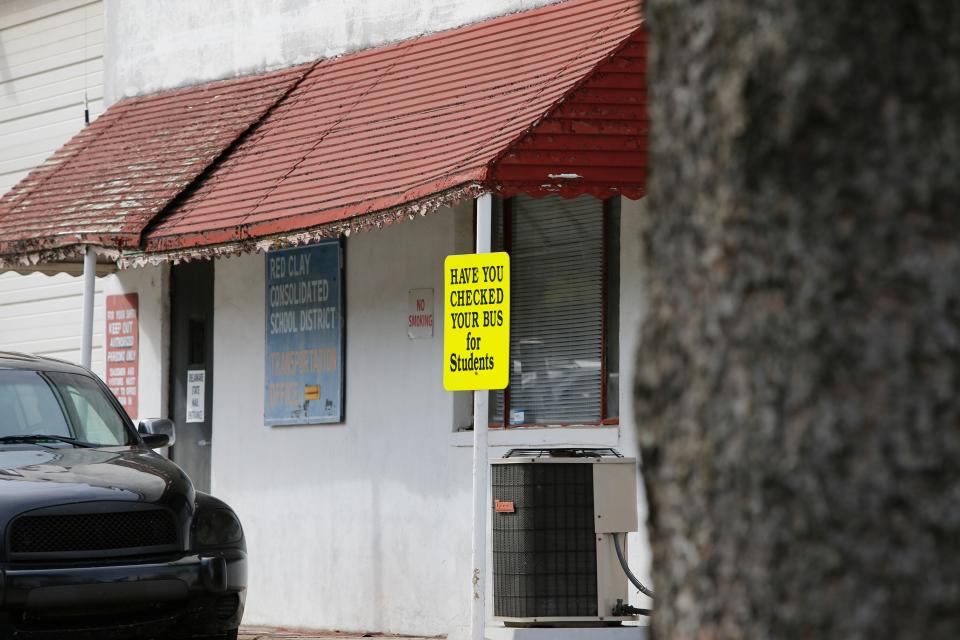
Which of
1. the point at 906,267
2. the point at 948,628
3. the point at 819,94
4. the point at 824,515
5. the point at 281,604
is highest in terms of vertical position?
the point at 819,94

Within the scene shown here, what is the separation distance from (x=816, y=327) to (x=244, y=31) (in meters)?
12.5

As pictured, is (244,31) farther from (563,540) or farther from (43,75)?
(563,540)

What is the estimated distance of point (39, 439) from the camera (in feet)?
28.9

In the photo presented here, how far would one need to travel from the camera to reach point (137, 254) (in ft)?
39.4

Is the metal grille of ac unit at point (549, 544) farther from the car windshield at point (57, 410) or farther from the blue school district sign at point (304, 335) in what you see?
the blue school district sign at point (304, 335)

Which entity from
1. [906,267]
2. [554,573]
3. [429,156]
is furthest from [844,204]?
[429,156]

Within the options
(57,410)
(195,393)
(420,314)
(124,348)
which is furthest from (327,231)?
(124,348)

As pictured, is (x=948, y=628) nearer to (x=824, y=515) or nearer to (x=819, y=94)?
(x=824, y=515)

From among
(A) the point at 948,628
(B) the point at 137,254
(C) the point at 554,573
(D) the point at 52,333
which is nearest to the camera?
(A) the point at 948,628

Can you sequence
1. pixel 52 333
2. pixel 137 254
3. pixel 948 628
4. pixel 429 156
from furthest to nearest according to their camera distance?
pixel 52 333, pixel 137 254, pixel 429 156, pixel 948 628

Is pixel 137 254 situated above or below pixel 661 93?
above

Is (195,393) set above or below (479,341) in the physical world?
below

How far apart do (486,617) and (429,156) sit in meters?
3.07

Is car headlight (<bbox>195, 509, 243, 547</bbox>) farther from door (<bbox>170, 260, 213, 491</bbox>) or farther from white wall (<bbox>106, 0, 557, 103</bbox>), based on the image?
door (<bbox>170, 260, 213, 491</bbox>)
